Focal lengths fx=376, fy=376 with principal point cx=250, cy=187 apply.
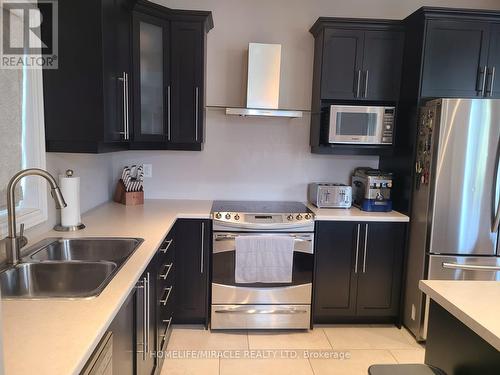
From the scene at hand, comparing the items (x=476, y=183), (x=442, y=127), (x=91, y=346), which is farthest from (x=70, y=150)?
(x=476, y=183)

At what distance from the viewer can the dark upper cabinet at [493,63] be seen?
9.05 ft

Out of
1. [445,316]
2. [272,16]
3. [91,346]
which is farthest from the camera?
[272,16]

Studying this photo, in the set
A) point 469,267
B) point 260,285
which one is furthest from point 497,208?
point 260,285

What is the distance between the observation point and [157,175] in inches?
131

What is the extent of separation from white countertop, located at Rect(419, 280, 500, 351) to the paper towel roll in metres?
1.86

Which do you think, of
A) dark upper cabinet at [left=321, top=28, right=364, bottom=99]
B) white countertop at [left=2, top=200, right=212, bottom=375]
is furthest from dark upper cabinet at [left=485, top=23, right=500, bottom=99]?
white countertop at [left=2, top=200, right=212, bottom=375]

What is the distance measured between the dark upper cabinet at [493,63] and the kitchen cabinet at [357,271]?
122 centimetres

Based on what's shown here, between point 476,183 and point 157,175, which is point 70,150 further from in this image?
point 476,183

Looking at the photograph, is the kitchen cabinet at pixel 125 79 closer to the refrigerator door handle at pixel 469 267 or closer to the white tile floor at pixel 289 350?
the white tile floor at pixel 289 350

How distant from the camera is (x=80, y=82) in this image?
1.93m

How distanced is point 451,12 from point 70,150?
2.70 meters

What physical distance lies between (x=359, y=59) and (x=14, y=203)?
8.44ft

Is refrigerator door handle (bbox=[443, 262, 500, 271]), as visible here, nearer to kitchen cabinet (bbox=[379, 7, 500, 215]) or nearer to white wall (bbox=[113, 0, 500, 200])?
kitchen cabinet (bbox=[379, 7, 500, 215])

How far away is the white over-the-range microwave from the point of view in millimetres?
2980
